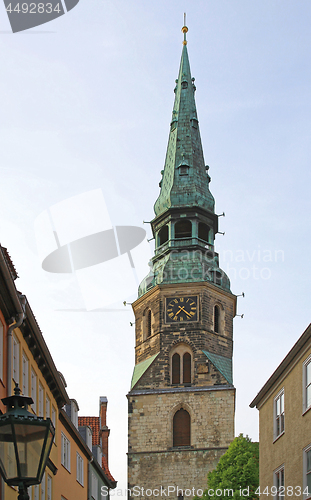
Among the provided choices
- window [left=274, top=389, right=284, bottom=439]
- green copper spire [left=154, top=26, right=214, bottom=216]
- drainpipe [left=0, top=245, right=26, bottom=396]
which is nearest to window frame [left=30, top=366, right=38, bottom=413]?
drainpipe [left=0, top=245, right=26, bottom=396]

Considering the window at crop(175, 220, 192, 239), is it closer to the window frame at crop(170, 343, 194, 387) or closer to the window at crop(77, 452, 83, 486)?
the window frame at crop(170, 343, 194, 387)

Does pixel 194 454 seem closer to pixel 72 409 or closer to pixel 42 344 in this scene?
pixel 72 409

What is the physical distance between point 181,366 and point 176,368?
12.8 inches

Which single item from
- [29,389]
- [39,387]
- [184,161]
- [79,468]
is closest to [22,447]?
[29,389]

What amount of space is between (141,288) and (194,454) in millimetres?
12117

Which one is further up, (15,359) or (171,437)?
(171,437)

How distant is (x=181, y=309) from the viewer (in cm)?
4922

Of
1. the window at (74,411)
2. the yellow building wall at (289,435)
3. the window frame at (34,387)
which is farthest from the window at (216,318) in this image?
the window frame at (34,387)

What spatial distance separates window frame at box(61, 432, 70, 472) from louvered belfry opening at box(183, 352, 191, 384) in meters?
24.7

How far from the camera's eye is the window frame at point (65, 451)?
21.5 metres

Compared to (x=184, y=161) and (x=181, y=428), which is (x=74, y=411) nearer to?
(x=181, y=428)

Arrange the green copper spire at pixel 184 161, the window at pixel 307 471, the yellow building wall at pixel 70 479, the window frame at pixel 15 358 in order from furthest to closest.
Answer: the green copper spire at pixel 184 161 < the yellow building wall at pixel 70 479 < the window at pixel 307 471 < the window frame at pixel 15 358

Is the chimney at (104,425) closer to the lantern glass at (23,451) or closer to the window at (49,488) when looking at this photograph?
the window at (49,488)

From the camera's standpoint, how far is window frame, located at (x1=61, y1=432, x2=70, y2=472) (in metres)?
21.5
